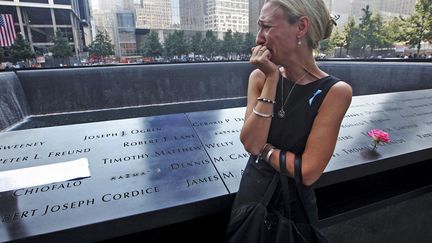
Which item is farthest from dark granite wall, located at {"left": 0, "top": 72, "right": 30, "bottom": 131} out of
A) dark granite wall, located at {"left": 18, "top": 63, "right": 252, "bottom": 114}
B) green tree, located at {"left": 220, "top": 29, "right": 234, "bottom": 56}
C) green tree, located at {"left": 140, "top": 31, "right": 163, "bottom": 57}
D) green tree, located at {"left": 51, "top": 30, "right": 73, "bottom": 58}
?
green tree, located at {"left": 220, "top": 29, "right": 234, "bottom": 56}

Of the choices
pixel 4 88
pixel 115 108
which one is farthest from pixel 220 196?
pixel 115 108

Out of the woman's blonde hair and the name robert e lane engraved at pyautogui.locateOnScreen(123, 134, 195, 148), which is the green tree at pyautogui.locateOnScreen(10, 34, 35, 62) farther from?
the woman's blonde hair

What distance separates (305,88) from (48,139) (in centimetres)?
215

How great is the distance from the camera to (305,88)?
4.36 feet

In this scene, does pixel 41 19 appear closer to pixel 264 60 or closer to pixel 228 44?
pixel 228 44

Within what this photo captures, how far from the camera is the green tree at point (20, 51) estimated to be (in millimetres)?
29078

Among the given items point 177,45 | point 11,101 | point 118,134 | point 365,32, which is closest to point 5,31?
point 11,101

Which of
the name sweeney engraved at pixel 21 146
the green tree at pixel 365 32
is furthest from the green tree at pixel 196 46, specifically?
the name sweeney engraved at pixel 21 146

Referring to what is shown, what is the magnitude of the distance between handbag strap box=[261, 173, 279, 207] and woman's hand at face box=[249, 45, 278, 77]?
19.3 inches

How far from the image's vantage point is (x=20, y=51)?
29.4 metres

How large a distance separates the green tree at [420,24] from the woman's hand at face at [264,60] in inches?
1137

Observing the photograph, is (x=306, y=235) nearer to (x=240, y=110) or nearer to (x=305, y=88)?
(x=305, y=88)

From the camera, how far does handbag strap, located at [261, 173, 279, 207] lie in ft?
4.33

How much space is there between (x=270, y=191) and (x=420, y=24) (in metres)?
29.5
